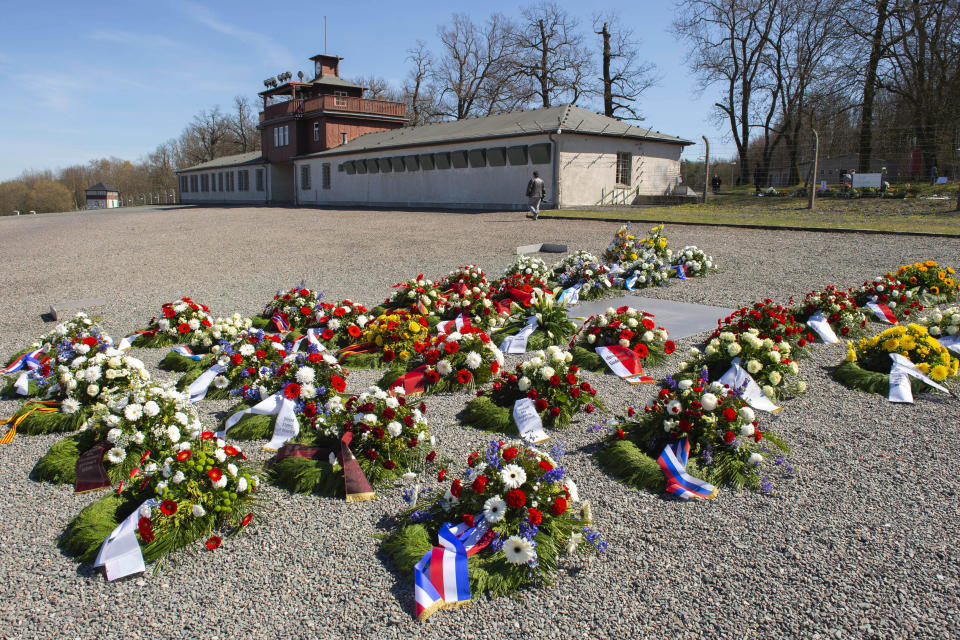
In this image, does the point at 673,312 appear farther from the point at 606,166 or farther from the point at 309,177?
the point at 309,177

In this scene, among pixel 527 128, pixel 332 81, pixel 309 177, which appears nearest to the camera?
pixel 527 128

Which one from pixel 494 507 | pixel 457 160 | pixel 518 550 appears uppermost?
pixel 457 160

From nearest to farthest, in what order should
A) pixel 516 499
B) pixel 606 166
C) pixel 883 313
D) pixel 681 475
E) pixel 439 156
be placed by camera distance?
pixel 516 499 < pixel 681 475 < pixel 883 313 < pixel 606 166 < pixel 439 156

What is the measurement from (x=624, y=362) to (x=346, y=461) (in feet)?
9.28

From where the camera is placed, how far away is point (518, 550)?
8.86ft

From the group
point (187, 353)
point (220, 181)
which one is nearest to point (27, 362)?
point (187, 353)

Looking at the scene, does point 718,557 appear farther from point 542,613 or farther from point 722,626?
point 542,613

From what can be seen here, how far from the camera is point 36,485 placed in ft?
12.0

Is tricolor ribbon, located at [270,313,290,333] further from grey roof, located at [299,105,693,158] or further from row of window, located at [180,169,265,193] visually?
row of window, located at [180,169,265,193]

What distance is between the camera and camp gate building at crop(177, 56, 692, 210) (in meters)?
25.0

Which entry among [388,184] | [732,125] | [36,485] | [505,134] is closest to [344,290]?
[36,485]

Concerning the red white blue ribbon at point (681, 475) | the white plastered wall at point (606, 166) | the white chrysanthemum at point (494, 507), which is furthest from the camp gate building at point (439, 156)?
the white chrysanthemum at point (494, 507)

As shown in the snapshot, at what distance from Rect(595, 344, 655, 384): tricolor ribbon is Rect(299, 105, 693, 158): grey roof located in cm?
1966

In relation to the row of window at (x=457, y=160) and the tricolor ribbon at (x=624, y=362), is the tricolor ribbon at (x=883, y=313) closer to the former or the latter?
the tricolor ribbon at (x=624, y=362)
